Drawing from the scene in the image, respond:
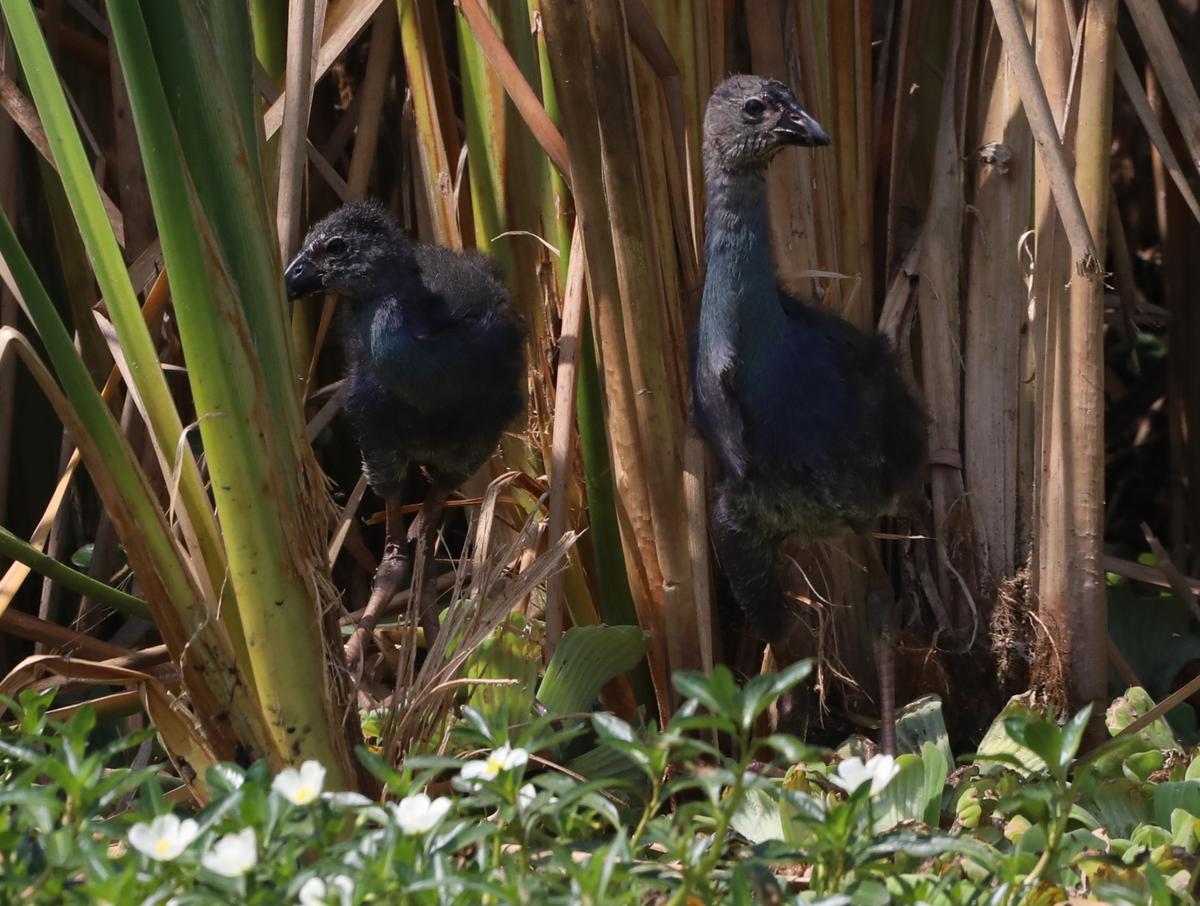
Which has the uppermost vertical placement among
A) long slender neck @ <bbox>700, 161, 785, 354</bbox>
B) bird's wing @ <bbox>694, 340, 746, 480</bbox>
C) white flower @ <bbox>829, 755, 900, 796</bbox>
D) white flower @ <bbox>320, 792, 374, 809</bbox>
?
long slender neck @ <bbox>700, 161, 785, 354</bbox>

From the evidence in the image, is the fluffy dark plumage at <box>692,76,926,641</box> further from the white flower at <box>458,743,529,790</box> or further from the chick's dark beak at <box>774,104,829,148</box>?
the white flower at <box>458,743,529,790</box>

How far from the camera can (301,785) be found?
5.03 feet

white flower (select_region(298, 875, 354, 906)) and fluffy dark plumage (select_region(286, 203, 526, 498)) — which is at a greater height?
fluffy dark plumage (select_region(286, 203, 526, 498))

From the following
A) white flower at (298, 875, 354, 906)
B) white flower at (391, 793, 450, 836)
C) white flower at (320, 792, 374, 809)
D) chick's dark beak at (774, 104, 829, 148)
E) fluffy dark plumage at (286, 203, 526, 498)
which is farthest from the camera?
fluffy dark plumage at (286, 203, 526, 498)

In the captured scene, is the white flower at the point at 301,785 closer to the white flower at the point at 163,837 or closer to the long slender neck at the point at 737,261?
the white flower at the point at 163,837

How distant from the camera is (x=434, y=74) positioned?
9.54 ft

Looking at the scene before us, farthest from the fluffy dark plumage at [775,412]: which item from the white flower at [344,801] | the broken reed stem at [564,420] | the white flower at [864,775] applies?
the white flower at [344,801]

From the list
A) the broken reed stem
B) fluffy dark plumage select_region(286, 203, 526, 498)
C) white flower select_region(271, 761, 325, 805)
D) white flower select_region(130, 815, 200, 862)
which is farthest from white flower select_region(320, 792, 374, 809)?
fluffy dark plumage select_region(286, 203, 526, 498)

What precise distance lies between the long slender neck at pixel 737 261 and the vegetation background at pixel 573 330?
100mm

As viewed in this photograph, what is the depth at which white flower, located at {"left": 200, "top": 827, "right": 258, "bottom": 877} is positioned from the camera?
1341 mm

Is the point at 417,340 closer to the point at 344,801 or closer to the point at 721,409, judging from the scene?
the point at 721,409

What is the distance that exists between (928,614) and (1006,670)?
0.67 ft

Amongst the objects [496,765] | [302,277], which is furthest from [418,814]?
[302,277]

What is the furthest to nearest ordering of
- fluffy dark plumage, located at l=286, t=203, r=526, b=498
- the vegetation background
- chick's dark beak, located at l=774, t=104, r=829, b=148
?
fluffy dark plumage, located at l=286, t=203, r=526, b=498 → chick's dark beak, located at l=774, t=104, r=829, b=148 → the vegetation background
